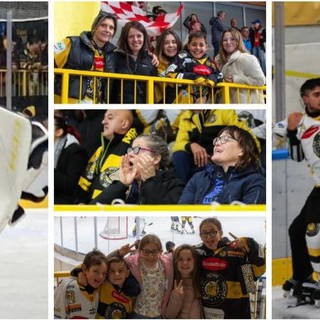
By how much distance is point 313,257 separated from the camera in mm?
4133

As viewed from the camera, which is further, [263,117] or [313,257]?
[313,257]

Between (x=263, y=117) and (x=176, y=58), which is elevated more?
(x=176, y=58)

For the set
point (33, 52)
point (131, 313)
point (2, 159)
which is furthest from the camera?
point (33, 52)

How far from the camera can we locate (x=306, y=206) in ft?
13.5

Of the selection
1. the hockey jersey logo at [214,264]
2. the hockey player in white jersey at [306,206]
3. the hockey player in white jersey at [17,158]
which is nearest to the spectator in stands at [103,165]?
the hockey player in white jersey at [17,158]

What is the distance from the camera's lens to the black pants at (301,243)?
413 cm

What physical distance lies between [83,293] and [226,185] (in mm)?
861

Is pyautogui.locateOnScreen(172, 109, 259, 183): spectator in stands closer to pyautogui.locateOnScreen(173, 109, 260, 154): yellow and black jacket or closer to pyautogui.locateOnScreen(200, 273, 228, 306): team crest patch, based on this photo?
pyautogui.locateOnScreen(173, 109, 260, 154): yellow and black jacket

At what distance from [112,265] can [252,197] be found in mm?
742

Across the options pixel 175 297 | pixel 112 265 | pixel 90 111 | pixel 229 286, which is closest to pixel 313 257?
pixel 229 286

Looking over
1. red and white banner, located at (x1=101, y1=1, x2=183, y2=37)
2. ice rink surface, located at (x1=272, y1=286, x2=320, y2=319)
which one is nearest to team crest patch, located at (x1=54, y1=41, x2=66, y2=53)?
red and white banner, located at (x1=101, y1=1, x2=183, y2=37)

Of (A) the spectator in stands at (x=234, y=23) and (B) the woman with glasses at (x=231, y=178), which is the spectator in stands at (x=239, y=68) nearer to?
(A) the spectator in stands at (x=234, y=23)

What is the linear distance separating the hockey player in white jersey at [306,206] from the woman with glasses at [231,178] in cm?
26

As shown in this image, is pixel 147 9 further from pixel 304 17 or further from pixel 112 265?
pixel 112 265
